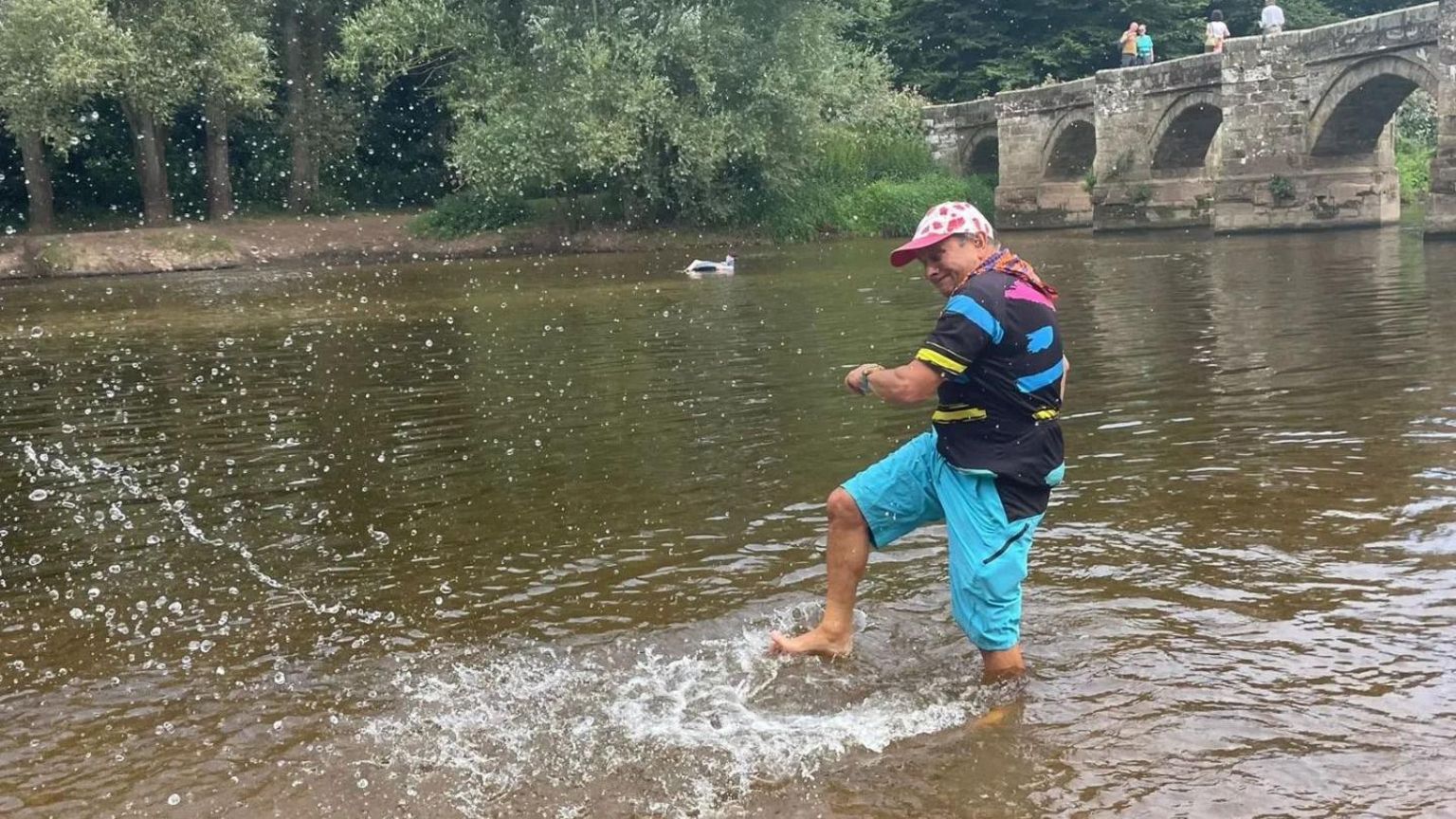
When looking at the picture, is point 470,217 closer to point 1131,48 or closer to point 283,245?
point 283,245

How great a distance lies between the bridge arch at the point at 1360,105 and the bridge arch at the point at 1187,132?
3.26 m

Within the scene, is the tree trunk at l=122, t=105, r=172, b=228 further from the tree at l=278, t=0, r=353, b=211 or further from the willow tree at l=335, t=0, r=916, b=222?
the willow tree at l=335, t=0, r=916, b=222

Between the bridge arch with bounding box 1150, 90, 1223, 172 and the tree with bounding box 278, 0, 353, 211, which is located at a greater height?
the tree with bounding box 278, 0, 353, 211

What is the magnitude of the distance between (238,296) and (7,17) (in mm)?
12432

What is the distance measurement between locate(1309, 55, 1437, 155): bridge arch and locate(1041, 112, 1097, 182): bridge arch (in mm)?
8234

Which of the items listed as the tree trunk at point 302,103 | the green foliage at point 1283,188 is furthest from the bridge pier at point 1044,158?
the tree trunk at point 302,103

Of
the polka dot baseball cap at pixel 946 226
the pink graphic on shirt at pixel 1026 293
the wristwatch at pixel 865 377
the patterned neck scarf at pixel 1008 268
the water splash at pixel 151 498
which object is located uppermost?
the polka dot baseball cap at pixel 946 226

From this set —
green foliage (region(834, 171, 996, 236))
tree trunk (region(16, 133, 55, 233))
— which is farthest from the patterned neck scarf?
tree trunk (region(16, 133, 55, 233))

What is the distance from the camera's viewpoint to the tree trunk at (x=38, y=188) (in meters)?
35.8

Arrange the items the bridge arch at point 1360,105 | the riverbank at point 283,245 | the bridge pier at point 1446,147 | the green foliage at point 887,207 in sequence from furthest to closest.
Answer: the green foliage at point 887,207 → the riverbank at point 283,245 → the bridge arch at point 1360,105 → the bridge pier at point 1446,147

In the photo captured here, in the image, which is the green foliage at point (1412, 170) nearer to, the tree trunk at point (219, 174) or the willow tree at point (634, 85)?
the willow tree at point (634, 85)

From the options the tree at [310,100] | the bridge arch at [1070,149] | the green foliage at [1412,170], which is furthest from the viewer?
the green foliage at [1412,170]

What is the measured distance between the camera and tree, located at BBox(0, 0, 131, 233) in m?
30.6

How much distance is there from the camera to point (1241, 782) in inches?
168
